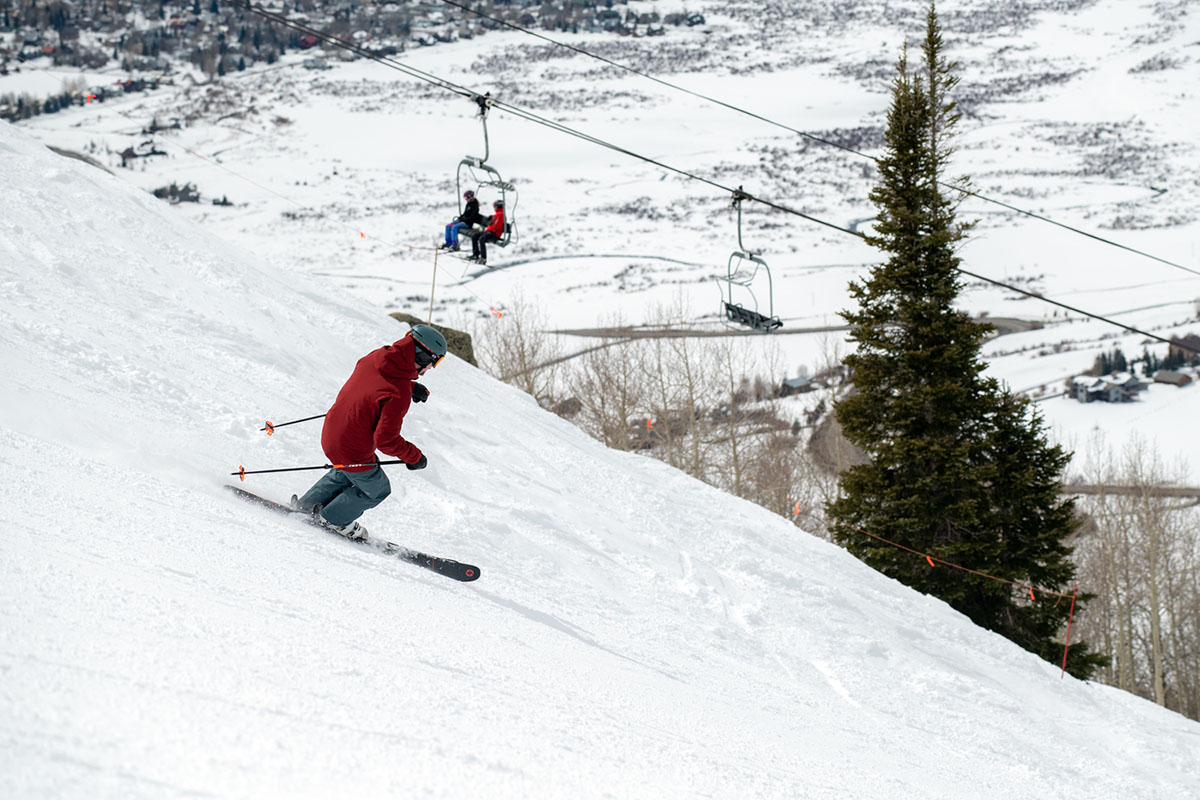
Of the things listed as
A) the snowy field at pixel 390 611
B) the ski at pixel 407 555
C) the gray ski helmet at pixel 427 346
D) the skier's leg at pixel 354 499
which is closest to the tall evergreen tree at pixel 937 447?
the snowy field at pixel 390 611

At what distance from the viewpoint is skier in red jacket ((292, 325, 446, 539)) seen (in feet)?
21.5

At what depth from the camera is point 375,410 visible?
6.62 m

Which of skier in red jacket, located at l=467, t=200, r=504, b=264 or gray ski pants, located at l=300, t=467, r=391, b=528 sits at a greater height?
skier in red jacket, located at l=467, t=200, r=504, b=264

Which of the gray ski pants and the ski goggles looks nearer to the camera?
the ski goggles

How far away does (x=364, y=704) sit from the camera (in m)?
A: 3.69

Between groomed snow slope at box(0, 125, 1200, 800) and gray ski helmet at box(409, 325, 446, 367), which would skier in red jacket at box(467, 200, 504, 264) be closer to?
groomed snow slope at box(0, 125, 1200, 800)

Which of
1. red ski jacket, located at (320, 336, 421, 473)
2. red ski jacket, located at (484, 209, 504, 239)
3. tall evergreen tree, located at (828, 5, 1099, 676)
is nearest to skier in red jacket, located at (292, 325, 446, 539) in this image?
red ski jacket, located at (320, 336, 421, 473)

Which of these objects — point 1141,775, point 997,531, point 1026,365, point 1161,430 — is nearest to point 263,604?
point 1141,775

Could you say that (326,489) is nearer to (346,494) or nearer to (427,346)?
(346,494)

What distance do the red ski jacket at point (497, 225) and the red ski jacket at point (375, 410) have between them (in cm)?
1056

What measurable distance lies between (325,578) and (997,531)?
17.9 meters

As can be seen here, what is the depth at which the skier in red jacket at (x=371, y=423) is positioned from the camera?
6555mm

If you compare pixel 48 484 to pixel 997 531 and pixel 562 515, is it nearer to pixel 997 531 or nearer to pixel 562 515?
pixel 562 515

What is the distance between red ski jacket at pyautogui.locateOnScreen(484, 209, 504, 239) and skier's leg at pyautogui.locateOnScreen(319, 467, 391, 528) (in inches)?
416
